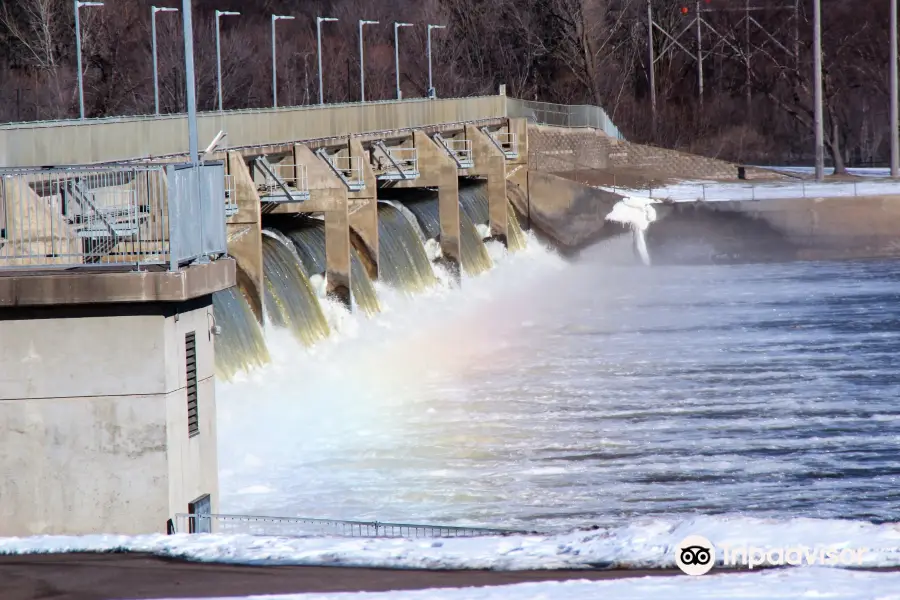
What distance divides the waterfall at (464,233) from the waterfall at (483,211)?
1391 mm

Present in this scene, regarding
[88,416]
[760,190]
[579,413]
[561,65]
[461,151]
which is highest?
[561,65]

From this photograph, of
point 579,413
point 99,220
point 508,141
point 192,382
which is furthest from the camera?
point 508,141

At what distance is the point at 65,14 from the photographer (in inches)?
3002

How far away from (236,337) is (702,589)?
1770 cm

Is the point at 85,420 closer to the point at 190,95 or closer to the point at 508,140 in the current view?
the point at 190,95

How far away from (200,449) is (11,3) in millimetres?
73752

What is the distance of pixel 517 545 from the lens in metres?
12.8

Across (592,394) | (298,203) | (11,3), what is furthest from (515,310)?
(11,3)

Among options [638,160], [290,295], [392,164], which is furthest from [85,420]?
[638,160]

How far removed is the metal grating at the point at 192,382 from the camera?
14.6 m

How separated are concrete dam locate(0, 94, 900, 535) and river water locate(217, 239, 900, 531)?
1358 millimetres

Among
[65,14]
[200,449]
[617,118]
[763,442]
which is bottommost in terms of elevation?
[763,442]

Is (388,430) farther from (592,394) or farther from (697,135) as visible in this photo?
(697,135)

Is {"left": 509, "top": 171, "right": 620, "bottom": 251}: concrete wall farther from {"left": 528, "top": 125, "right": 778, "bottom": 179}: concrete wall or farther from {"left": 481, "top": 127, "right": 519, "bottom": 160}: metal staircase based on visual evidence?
{"left": 528, "top": 125, "right": 778, "bottom": 179}: concrete wall
